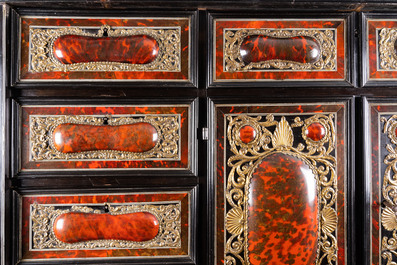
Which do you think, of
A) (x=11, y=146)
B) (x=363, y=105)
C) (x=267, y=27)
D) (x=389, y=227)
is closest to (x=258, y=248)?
(x=389, y=227)

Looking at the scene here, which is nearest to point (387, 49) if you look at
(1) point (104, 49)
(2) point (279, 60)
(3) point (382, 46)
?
(3) point (382, 46)

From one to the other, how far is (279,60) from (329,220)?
0.58 meters

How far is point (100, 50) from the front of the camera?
883 mm

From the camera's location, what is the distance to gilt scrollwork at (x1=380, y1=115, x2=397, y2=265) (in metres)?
0.91

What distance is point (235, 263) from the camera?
899mm

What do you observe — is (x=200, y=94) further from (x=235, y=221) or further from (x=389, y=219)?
(x=389, y=219)

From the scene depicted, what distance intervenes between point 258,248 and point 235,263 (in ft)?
0.32

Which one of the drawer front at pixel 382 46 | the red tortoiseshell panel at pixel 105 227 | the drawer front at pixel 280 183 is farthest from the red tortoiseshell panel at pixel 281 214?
the drawer front at pixel 382 46

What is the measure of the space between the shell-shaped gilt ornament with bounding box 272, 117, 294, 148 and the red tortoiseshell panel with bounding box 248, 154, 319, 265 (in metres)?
0.05

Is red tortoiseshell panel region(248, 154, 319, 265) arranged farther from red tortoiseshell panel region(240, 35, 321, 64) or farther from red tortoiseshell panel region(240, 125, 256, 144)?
red tortoiseshell panel region(240, 35, 321, 64)

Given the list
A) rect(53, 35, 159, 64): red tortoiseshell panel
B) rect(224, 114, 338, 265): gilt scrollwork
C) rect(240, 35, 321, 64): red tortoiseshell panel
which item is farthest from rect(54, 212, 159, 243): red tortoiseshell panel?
rect(240, 35, 321, 64): red tortoiseshell panel

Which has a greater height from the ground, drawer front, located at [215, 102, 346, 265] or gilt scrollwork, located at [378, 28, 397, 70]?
gilt scrollwork, located at [378, 28, 397, 70]

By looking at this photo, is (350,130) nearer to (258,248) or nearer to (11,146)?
(258,248)

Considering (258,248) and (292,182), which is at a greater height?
(292,182)
